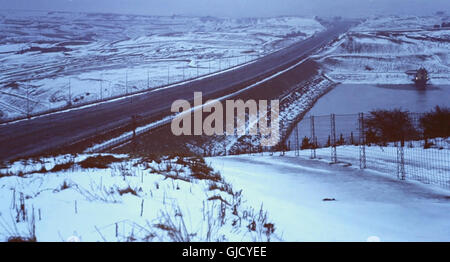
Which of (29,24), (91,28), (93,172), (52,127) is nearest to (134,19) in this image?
(91,28)

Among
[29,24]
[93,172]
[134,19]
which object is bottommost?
[93,172]

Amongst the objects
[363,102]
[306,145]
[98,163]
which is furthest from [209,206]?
[363,102]

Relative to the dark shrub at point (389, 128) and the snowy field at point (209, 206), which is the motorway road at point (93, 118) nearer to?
the snowy field at point (209, 206)

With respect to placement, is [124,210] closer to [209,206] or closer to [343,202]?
[209,206]

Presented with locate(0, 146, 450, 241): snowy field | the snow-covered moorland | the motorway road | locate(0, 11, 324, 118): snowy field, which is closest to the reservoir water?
the motorway road

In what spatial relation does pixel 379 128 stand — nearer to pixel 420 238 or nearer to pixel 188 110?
pixel 188 110

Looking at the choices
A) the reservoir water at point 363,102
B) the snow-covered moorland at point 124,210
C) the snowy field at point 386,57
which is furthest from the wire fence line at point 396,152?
the snowy field at point 386,57
